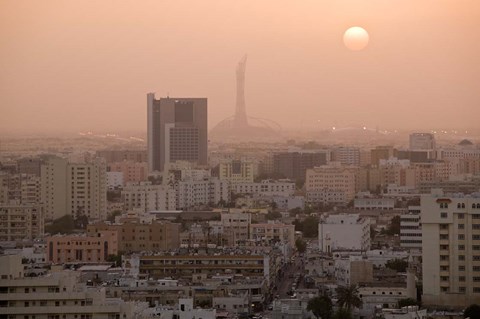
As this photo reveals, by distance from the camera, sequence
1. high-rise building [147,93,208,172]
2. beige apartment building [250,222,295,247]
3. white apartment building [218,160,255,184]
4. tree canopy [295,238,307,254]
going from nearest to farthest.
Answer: tree canopy [295,238,307,254] → beige apartment building [250,222,295,247] → white apartment building [218,160,255,184] → high-rise building [147,93,208,172]

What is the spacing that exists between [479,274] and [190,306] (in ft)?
12.0

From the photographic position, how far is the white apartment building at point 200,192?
40375 millimetres

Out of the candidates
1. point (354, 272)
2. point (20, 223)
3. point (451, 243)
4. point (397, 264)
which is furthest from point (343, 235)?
point (451, 243)

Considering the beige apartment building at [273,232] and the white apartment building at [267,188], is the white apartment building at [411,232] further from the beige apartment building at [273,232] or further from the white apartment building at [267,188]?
the white apartment building at [267,188]

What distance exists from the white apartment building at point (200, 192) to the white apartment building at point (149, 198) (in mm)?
321

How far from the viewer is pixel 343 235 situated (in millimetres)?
27109

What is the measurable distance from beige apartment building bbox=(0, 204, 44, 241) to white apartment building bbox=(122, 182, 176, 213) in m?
7.04

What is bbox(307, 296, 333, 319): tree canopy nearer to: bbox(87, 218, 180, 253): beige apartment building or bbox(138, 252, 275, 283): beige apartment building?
bbox(138, 252, 275, 283): beige apartment building

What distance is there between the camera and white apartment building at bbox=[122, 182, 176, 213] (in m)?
38.4

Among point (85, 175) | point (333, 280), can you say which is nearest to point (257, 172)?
point (85, 175)

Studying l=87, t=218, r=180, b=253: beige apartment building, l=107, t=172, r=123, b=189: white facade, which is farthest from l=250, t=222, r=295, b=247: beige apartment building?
l=107, t=172, r=123, b=189: white facade

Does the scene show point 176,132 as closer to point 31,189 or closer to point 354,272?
point 31,189

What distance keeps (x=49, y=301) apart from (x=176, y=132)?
4124 centimetres

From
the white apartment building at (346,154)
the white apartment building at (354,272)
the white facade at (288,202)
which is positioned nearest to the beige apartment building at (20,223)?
the white apartment building at (354,272)
